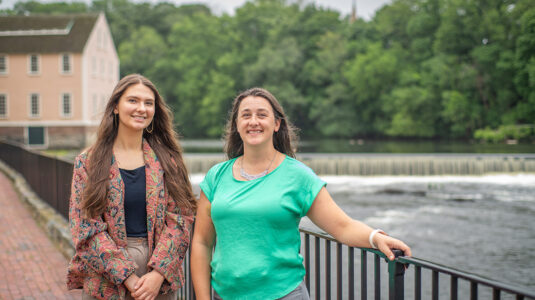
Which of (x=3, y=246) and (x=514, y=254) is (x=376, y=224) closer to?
(x=514, y=254)

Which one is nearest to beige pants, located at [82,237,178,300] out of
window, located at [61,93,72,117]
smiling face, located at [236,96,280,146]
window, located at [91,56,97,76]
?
smiling face, located at [236,96,280,146]

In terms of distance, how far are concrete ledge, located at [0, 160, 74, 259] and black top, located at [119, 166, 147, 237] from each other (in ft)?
14.1

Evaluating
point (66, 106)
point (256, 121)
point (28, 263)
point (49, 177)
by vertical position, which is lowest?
point (28, 263)

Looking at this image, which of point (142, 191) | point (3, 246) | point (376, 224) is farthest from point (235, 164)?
point (376, 224)

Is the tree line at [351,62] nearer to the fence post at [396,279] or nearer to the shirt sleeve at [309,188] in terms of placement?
the fence post at [396,279]

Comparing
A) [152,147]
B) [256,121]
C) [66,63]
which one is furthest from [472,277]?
[66,63]

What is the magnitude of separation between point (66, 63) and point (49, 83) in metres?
1.98

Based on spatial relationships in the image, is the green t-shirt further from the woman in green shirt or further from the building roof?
the building roof

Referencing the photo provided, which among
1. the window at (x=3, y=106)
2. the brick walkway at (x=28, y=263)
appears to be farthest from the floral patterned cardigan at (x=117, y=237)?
the window at (x=3, y=106)

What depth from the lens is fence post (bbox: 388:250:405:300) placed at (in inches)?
89.0

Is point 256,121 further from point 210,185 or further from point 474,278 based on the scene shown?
point 474,278

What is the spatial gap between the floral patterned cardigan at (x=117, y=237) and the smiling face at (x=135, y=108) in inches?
6.5

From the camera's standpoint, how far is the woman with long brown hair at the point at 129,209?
244 cm

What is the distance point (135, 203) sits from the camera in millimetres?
2543
